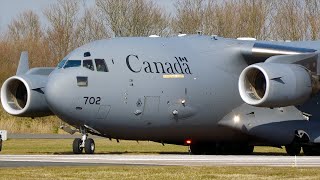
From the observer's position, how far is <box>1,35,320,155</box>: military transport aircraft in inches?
1155

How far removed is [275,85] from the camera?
28875 mm

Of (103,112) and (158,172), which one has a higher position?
(103,112)

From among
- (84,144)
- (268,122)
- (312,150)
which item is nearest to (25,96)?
(84,144)

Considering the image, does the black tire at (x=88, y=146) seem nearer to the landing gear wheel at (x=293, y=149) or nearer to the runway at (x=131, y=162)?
the runway at (x=131, y=162)

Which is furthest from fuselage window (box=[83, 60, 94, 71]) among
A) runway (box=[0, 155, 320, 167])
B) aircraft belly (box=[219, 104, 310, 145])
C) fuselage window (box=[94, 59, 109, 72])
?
aircraft belly (box=[219, 104, 310, 145])

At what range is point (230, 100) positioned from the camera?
104 feet

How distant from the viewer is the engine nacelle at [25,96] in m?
31.8

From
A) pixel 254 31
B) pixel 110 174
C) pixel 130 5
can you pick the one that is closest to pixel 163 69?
pixel 110 174

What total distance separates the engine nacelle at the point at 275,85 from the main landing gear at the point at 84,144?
4.60m

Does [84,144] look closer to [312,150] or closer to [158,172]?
[312,150]

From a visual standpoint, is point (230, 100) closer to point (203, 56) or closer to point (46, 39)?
point (203, 56)

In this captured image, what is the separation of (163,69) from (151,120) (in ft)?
5.19

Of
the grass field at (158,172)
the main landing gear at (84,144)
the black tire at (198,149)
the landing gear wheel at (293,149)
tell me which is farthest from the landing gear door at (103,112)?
the grass field at (158,172)

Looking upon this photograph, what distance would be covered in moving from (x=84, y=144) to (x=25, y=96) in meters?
4.28
